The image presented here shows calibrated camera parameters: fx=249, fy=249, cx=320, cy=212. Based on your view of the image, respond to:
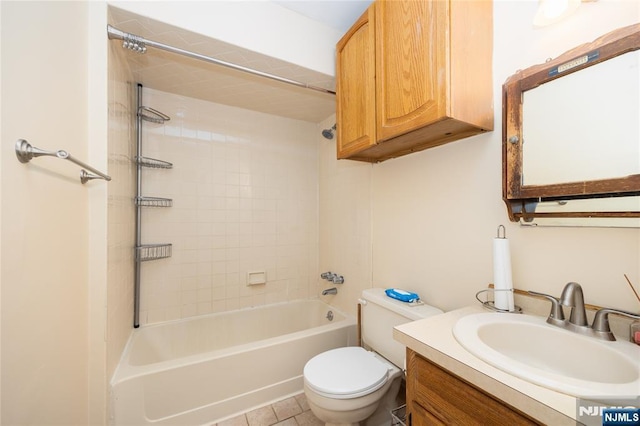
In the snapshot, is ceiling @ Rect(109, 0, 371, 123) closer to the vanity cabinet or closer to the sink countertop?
the vanity cabinet

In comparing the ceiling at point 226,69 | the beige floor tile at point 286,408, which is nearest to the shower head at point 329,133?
the ceiling at point 226,69

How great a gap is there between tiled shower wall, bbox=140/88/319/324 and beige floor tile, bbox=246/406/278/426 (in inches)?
34.7

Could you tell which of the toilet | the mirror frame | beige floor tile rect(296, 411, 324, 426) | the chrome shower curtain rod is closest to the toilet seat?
the toilet

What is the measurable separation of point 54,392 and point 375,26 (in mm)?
2036

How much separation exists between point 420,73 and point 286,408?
1988 millimetres

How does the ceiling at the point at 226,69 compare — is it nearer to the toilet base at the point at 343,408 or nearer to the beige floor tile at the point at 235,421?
the toilet base at the point at 343,408

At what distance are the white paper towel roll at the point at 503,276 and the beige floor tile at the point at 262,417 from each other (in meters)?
1.40

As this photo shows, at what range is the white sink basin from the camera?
0.52m

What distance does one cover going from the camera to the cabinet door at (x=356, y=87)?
1304 millimetres

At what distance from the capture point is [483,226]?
3.76ft

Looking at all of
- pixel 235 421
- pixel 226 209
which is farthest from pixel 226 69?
pixel 235 421

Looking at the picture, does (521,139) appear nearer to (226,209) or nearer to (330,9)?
(330,9)

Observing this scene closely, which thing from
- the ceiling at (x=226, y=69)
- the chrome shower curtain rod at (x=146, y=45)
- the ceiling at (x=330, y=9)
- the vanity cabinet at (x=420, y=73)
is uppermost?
the ceiling at (x=330, y=9)

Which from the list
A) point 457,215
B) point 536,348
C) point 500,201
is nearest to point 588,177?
point 500,201
